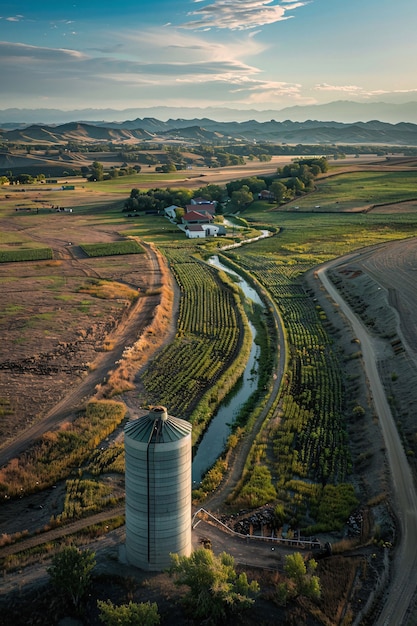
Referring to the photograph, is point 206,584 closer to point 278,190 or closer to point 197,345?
point 197,345

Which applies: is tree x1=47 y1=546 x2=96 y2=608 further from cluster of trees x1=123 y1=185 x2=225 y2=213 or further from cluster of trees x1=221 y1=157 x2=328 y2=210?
cluster of trees x1=221 y1=157 x2=328 y2=210

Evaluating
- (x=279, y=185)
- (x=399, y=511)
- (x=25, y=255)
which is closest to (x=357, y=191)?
(x=279, y=185)

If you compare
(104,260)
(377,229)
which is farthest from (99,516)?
(377,229)

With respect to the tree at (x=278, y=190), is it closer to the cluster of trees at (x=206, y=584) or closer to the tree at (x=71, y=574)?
the cluster of trees at (x=206, y=584)

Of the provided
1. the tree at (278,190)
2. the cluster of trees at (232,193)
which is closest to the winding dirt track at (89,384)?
the cluster of trees at (232,193)

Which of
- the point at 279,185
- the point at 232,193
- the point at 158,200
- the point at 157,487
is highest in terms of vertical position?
the point at 279,185

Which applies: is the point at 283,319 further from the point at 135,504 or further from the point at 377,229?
the point at 377,229
